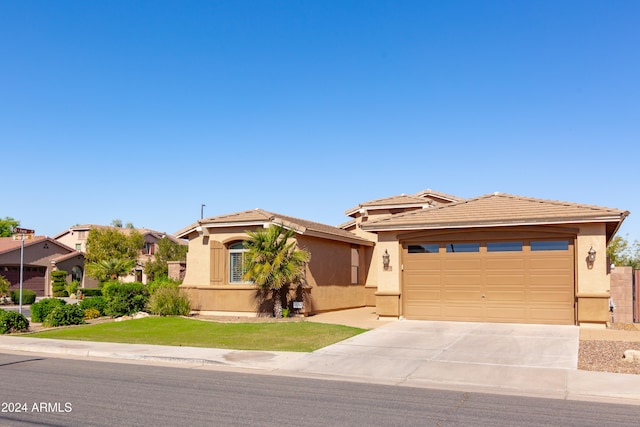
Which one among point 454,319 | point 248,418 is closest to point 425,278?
point 454,319

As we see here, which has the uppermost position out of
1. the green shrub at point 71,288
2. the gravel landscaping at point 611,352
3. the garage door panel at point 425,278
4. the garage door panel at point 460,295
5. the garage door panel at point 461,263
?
the garage door panel at point 461,263

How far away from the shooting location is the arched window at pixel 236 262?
23594 mm

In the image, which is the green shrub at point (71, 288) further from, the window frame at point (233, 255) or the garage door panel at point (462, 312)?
the garage door panel at point (462, 312)

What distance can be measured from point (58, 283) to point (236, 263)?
32.6 meters

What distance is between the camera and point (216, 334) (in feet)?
57.3

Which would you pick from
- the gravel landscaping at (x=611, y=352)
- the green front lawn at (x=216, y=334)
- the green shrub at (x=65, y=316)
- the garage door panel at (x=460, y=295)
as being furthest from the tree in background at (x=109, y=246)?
the gravel landscaping at (x=611, y=352)

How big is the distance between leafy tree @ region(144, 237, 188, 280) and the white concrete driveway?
1005 inches

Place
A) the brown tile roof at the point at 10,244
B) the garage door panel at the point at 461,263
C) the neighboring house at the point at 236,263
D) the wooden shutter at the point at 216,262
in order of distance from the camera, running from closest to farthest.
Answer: the garage door panel at the point at 461,263, the neighboring house at the point at 236,263, the wooden shutter at the point at 216,262, the brown tile roof at the point at 10,244

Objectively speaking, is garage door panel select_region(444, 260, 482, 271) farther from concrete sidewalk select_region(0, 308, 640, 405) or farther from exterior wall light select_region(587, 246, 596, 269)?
exterior wall light select_region(587, 246, 596, 269)

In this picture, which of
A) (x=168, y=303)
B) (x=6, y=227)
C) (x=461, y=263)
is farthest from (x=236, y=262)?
(x=6, y=227)

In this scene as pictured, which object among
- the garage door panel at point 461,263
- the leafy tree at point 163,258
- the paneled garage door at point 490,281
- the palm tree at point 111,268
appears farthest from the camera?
the leafy tree at point 163,258

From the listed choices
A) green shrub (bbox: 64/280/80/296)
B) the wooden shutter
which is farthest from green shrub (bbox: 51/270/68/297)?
the wooden shutter

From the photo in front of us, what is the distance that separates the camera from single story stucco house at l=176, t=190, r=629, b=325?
17.9 m

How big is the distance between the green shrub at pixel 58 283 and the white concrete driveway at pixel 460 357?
3946 cm
